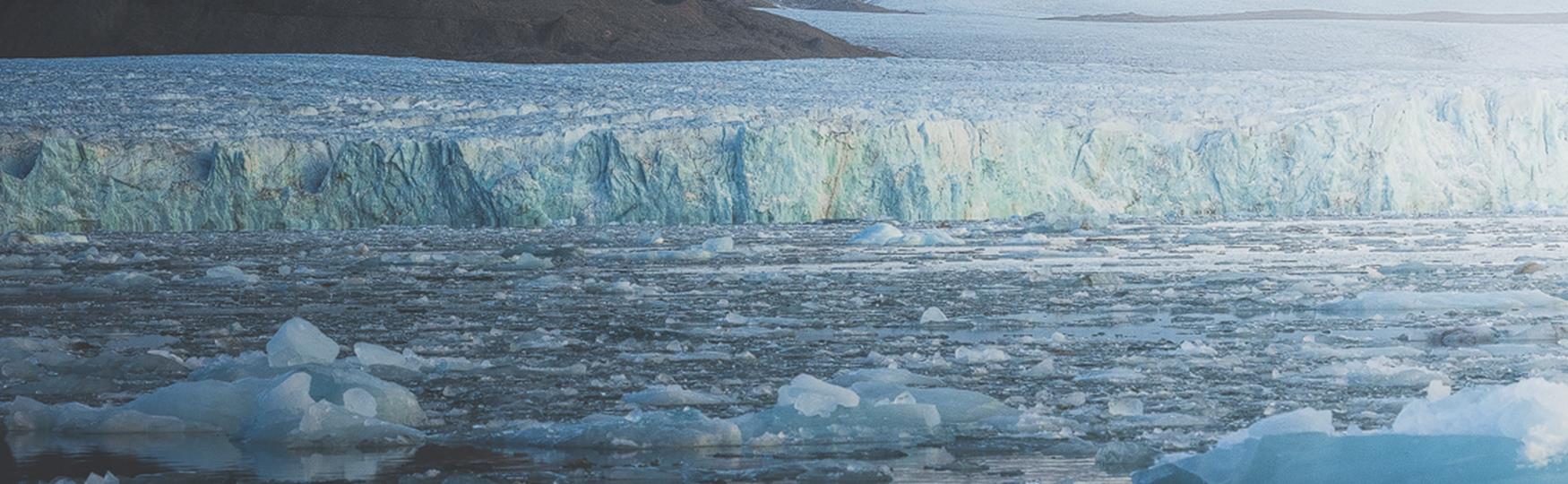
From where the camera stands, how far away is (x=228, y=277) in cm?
862

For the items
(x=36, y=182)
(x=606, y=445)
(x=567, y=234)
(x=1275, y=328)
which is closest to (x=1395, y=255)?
(x=1275, y=328)

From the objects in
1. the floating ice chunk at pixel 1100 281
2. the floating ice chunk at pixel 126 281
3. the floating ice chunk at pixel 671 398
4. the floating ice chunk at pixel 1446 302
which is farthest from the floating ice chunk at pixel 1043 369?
the floating ice chunk at pixel 126 281

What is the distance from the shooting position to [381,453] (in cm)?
327

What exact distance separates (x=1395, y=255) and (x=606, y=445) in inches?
296

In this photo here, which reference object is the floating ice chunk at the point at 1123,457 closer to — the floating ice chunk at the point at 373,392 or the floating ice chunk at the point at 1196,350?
the floating ice chunk at the point at 373,392

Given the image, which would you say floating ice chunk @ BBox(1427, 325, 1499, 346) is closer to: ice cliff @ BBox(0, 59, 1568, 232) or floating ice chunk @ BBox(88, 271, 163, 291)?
floating ice chunk @ BBox(88, 271, 163, 291)

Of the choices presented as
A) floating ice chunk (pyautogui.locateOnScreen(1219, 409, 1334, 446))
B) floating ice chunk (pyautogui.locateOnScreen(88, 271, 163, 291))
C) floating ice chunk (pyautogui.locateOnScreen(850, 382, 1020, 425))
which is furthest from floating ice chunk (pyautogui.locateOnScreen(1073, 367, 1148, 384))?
floating ice chunk (pyautogui.locateOnScreen(88, 271, 163, 291))

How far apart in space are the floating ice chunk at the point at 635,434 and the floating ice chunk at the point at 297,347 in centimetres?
113

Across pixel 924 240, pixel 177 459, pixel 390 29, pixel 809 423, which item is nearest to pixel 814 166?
pixel 924 240

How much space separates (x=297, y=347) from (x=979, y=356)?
6.05ft

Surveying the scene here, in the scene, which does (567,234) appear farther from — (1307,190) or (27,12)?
(27,12)

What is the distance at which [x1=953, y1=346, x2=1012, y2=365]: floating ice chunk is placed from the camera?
476 cm

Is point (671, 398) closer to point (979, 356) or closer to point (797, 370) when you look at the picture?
point (797, 370)

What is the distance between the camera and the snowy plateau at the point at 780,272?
329cm
